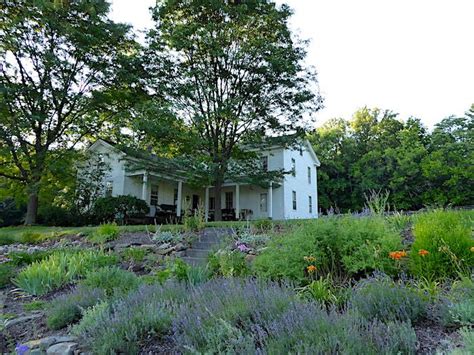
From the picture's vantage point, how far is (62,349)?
8.45ft

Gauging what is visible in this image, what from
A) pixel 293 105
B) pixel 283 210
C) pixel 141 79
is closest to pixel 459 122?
pixel 283 210

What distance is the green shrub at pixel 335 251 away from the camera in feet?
12.0

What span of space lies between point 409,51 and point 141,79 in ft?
34.4

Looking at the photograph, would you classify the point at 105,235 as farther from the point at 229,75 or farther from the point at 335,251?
the point at 229,75

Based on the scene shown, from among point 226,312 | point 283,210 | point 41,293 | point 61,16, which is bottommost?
point 41,293

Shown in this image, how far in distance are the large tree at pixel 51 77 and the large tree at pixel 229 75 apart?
2.42m

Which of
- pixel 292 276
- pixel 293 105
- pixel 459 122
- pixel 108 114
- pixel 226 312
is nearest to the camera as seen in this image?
pixel 226 312

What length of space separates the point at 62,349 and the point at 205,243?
15.1 ft

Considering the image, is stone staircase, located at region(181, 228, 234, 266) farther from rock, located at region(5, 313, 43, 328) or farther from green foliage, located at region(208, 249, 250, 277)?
rock, located at region(5, 313, 43, 328)

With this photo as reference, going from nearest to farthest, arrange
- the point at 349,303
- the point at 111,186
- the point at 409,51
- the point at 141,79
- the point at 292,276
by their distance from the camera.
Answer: the point at 349,303 < the point at 292,276 < the point at 409,51 < the point at 141,79 < the point at 111,186

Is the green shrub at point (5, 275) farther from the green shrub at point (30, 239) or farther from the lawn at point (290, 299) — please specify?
the green shrub at point (30, 239)

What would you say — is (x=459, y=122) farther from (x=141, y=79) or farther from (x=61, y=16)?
(x=61, y=16)

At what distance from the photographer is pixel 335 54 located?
40.7ft

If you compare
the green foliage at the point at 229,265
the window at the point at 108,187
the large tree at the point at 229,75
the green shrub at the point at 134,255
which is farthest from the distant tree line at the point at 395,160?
the green foliage at the point at 229,265
